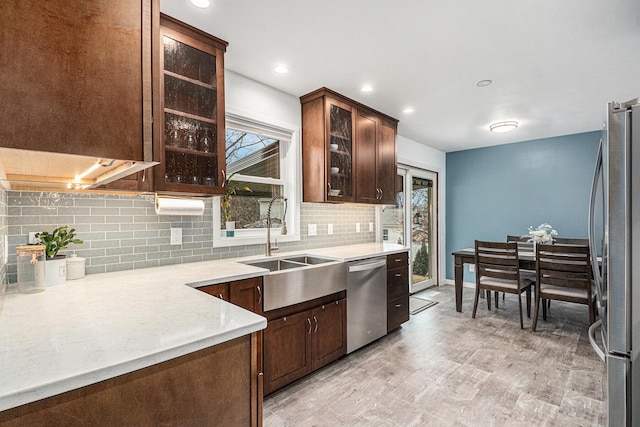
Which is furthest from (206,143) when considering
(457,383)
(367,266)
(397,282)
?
(457,383)

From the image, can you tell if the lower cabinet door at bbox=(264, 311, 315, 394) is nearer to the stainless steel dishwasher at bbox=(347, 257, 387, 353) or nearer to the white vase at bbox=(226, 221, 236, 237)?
the stainless steel dishwasher at bbox=(347, 257, 387, 353)

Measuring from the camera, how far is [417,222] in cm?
547

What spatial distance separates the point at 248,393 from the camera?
1131mm

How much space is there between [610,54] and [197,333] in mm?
3310

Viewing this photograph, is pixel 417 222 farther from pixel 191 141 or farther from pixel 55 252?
pixel 55 252

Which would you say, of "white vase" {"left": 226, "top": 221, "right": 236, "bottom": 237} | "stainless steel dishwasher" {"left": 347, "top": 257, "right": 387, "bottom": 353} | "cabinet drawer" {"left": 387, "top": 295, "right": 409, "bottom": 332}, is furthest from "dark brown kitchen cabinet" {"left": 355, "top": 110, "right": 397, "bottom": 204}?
"white vase" {"left": 226, "top": 221, "right": 236, "bottom": 237}

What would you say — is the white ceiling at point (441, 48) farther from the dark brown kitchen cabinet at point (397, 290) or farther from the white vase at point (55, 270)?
A: the dark brown kitchen cabinet at point (397, 290)

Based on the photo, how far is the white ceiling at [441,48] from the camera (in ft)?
6.26

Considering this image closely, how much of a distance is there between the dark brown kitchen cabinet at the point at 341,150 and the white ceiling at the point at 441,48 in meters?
0.15

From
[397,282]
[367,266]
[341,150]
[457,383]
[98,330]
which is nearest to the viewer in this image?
[98,330]

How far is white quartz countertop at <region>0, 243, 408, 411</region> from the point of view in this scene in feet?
2.49

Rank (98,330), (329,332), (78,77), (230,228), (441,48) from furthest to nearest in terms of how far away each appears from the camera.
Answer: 1. (230,228)
2. (329,332)
3. (441,48)
4. (98,330)
5. (78,77)

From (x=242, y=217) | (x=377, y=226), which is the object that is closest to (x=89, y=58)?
(x=242, y=217)

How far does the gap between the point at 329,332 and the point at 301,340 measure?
1.05ft
